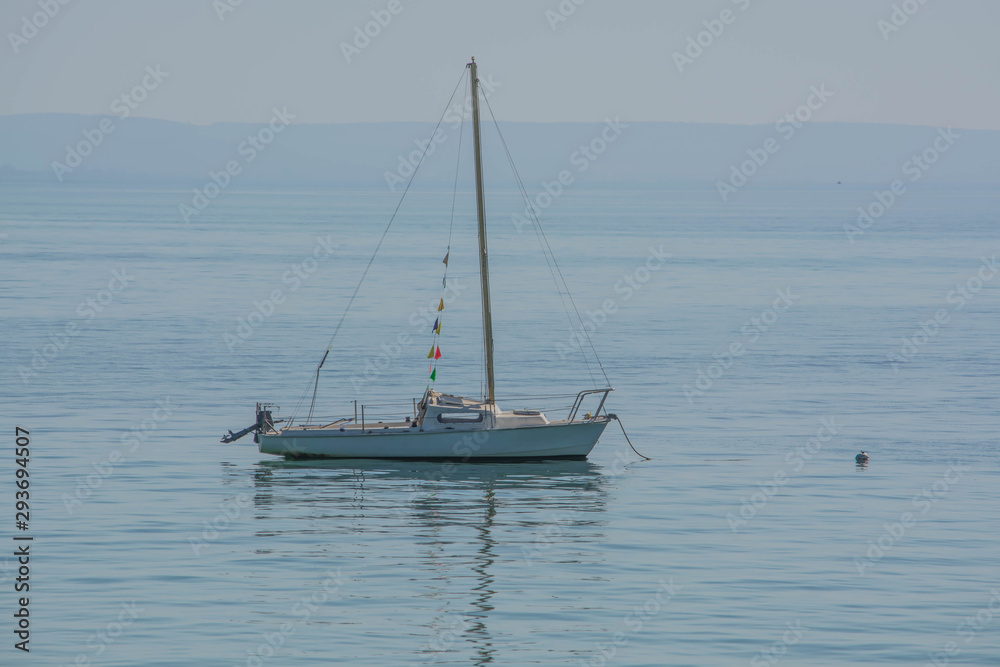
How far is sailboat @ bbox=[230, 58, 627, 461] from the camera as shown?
43.6 m

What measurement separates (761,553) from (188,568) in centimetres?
1441

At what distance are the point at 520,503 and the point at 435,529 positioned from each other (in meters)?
4.11

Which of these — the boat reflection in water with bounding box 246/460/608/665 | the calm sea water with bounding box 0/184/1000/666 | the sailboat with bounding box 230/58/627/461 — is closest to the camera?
the calm sea water with bounding box 0/184/1000/666

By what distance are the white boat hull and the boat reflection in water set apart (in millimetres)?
443

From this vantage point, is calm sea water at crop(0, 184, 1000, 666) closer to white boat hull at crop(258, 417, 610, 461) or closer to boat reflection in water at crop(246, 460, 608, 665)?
boat reflection in water at crop(246, 460, 608, 665)

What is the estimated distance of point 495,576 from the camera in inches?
1244

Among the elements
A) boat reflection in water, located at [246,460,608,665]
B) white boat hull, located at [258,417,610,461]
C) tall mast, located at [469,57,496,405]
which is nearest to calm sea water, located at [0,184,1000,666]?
boat reflection in water, located at [246,460,608,665]

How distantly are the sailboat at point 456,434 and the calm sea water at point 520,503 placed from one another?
0.68 meters

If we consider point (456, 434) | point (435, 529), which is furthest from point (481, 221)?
point (435, 529)

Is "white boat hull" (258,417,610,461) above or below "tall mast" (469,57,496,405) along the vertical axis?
below

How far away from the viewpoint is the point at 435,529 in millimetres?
36000

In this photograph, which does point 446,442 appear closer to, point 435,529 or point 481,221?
point 481,221

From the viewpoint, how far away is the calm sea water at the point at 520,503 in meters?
27.4

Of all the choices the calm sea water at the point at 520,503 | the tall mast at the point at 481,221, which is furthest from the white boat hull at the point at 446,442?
the tall mast at the point at 481,221
